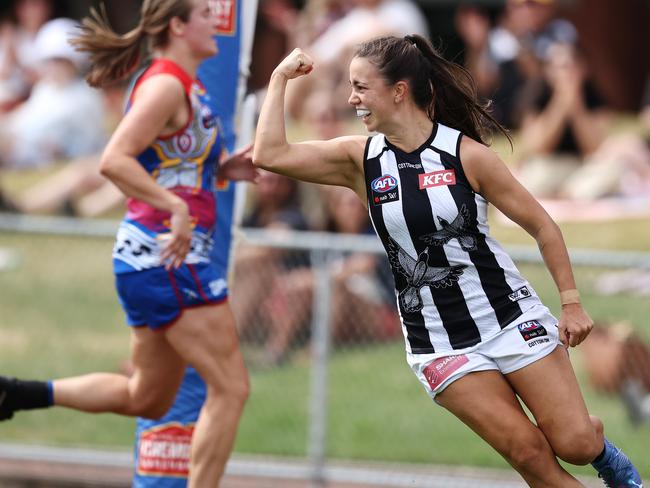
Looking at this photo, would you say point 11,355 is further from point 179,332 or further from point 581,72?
point 581,72

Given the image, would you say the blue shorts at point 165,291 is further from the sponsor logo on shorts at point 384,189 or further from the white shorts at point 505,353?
the white shorts at point 505,353

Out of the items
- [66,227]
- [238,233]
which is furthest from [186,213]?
[66,227]

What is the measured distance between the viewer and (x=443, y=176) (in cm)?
484

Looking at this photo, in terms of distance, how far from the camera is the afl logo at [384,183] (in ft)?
16.0

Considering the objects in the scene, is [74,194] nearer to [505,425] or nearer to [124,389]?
[124,389]

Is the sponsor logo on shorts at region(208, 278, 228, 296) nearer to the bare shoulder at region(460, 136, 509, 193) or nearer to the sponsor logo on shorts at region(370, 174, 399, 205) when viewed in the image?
the sponsor logo on shorts at region(370, 174, 399, 205)

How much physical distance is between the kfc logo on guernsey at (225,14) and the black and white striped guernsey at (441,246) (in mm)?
1549

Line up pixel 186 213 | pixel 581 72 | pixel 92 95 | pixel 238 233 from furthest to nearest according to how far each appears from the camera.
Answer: pixel 92 95 < pixel 581 72 < pixel 238 233 < pixel 186 213

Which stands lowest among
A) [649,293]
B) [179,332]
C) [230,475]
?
[230,475]

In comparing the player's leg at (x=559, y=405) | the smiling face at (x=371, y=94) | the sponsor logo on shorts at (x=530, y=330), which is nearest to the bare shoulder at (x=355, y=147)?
the smiling face at (x=371, y=94)

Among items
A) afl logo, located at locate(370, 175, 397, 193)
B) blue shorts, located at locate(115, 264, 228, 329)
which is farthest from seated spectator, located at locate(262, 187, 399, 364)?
afl logo, located at locate(370, 175, 397, 193)

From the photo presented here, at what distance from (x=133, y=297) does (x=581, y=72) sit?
7.03m

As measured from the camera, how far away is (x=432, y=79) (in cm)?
506

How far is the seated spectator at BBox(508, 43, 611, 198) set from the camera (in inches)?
456
